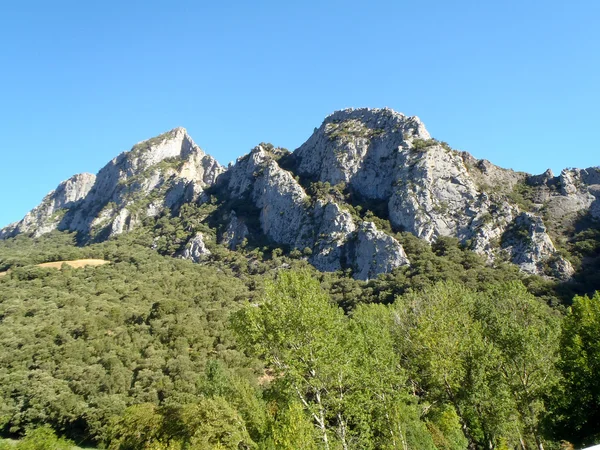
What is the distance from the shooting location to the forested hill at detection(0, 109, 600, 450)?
22516 mm

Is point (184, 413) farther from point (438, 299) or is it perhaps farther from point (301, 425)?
point (438, 299)

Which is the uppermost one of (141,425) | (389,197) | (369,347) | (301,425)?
(389,197)

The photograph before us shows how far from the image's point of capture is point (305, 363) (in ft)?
66.7

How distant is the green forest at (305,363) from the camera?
2123cm

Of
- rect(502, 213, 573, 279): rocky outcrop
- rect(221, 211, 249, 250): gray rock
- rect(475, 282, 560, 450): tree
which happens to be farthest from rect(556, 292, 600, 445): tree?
rect(221, 211, 249, 250): gray rock

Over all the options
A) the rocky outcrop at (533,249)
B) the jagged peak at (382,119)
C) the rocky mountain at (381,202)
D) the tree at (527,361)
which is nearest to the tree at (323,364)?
the tree at (527,361)

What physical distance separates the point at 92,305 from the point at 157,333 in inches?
806

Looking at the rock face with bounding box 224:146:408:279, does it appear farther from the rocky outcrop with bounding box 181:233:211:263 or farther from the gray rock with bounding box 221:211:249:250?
the rocky outcrop with bounding box 181:233:211:263

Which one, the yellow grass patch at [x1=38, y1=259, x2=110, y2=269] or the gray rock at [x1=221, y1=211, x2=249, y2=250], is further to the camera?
the gray rock at [x1=221, y1=211, x2=249, y2=250]

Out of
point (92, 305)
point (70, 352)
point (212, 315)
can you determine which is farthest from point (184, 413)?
point (92, 305)

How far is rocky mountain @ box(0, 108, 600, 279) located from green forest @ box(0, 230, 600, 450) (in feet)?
40.3

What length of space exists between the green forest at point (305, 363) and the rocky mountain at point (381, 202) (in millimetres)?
12274

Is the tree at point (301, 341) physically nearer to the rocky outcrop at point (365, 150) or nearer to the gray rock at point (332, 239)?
the gray rock at point (332, 239)

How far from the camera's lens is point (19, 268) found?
103438mm
